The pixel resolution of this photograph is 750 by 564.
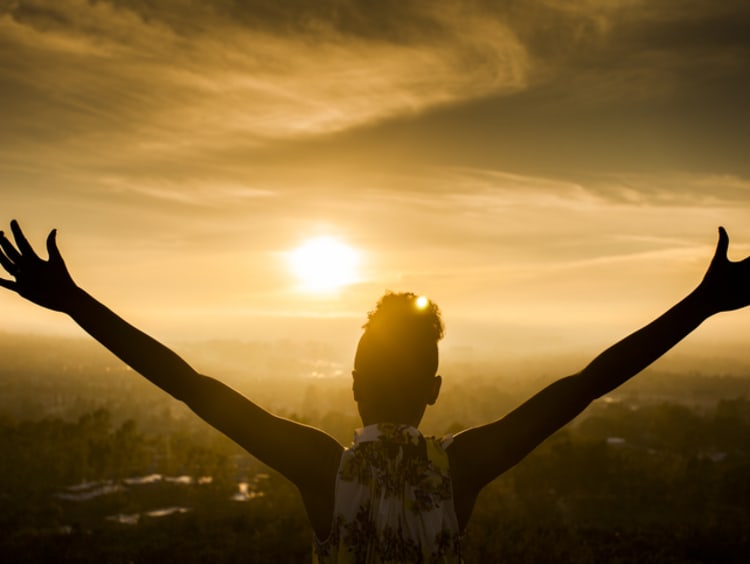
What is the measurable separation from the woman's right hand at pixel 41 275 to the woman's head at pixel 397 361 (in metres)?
1.40

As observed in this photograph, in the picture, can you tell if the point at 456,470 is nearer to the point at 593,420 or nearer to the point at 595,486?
the point at 595,486

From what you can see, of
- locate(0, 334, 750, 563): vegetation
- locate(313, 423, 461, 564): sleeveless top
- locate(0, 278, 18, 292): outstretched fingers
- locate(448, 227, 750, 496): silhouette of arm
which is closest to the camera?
locate(313, 423, 461, 564): sleeveless top

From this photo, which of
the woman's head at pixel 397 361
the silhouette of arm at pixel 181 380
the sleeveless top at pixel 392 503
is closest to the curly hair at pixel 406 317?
the woman's head at pixel 397 361

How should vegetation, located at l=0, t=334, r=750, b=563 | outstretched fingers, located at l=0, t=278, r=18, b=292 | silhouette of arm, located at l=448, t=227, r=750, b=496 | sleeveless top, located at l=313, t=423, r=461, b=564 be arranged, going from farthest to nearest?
vegetation, located at l=0, t=334, r=750, b=563, outstretched fingers, located at l=0, t=278, r=18, b=292, silhouette of arm, located at l=448, t=227, r=750, b=496, sleeveless top, located at l=313, t=423, r=461, b=564

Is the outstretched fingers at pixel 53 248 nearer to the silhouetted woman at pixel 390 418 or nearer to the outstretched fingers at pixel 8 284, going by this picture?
the silhouetted woman at pixel 390 418

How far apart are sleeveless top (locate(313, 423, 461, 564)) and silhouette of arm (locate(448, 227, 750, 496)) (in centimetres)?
14

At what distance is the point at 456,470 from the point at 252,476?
295 ft

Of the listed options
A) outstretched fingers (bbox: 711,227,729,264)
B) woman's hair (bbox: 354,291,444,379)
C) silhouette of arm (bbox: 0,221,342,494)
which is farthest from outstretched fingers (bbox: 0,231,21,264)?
outstretched fingers (bbox: 711,227,729,264)

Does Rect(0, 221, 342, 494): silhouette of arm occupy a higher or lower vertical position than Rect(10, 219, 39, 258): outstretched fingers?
lower

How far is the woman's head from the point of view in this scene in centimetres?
273

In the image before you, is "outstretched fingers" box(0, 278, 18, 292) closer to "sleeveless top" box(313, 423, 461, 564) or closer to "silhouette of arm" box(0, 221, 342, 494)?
"silhouette of arm" box(0, 221, 342, 494)

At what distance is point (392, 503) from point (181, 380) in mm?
1082

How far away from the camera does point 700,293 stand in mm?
2877

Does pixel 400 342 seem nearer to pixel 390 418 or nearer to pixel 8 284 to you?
Answer: pixel 390 418
